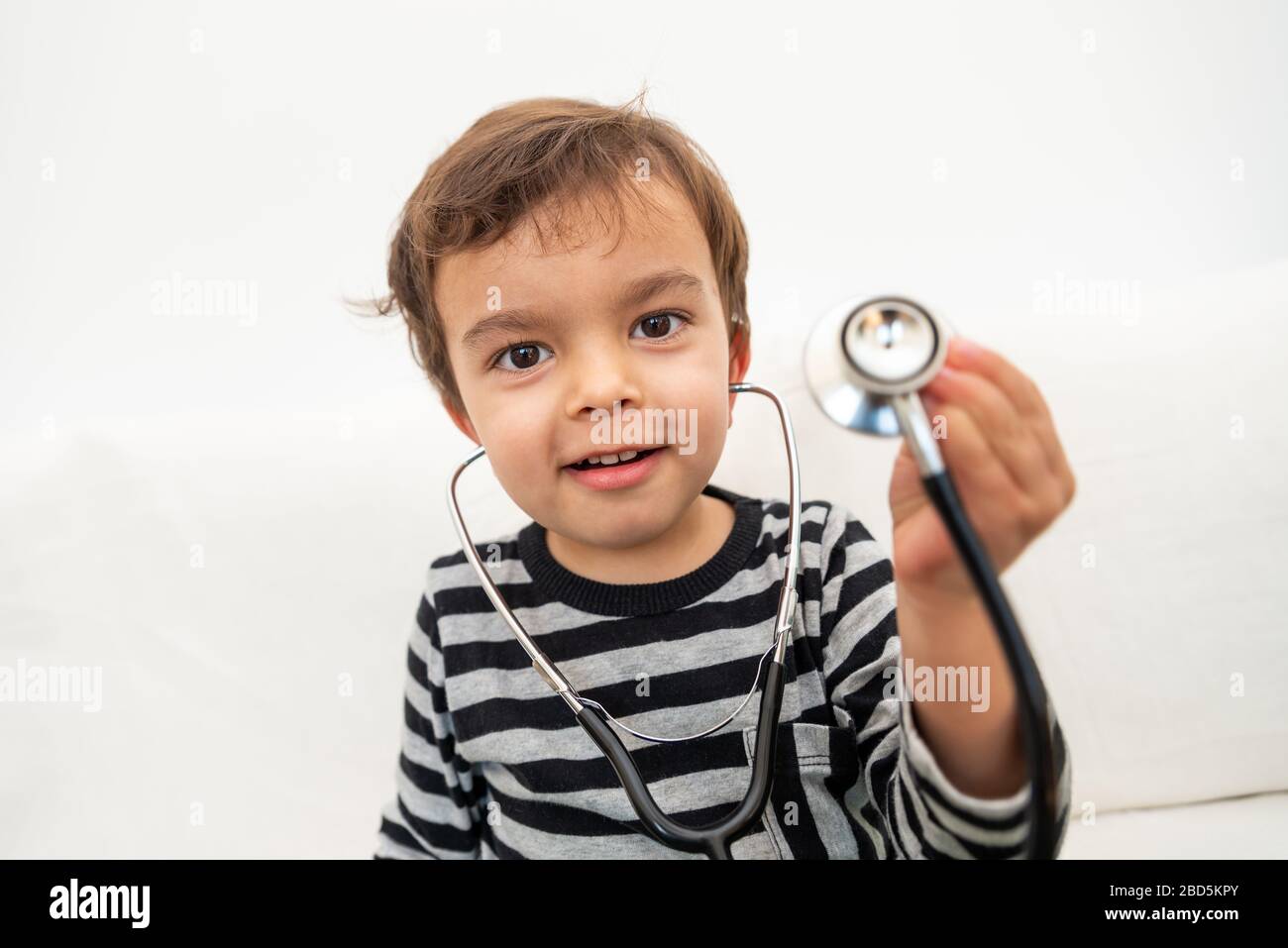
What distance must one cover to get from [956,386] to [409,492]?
0.76m

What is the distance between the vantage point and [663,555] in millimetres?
791

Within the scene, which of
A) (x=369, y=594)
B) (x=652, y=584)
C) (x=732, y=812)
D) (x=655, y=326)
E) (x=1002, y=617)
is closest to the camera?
(x=1002, y=617)

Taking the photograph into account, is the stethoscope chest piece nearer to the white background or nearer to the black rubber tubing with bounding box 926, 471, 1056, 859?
Result: the black rubber tubing with bounding box 926, 471, 1056, 859

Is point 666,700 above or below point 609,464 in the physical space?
below

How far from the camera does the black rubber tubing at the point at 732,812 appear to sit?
1.74ft

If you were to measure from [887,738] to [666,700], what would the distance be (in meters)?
0.17

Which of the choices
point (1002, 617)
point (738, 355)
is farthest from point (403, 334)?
point (1002, 617)

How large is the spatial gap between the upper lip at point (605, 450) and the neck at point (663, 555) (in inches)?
5.2

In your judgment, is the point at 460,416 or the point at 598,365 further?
the point at 460,416

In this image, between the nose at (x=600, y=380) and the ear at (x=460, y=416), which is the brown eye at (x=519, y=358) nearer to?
the nose at (x=600, y=380)

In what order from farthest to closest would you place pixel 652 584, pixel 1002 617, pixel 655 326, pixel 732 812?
pixel 652 584 < pixel 655 326 < pixel 732 812 < pixel 1002 617

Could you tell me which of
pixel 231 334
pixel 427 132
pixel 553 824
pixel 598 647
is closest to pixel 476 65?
pixel 427 132

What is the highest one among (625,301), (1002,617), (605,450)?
(625,301)

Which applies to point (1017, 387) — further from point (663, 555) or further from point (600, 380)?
point (663, 555)
